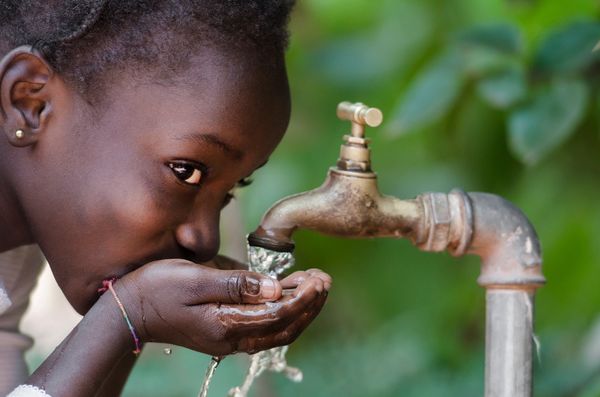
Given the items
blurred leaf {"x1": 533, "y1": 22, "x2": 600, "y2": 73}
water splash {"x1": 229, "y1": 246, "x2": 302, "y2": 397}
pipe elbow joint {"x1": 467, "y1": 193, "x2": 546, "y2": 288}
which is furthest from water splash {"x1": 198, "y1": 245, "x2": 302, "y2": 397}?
blurred leaf {"x1": 533, "y1": 22, "x2": 600, "y2": 73}

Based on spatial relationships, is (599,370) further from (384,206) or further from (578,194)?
(384,206)

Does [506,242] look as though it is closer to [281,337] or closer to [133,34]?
[281,337]

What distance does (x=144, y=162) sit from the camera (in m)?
1.26

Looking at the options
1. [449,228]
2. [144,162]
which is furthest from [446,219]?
[144,162]

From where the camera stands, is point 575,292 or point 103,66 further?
point 575,292

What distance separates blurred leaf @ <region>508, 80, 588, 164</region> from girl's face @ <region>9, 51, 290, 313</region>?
0.50 m

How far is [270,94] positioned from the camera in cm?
130

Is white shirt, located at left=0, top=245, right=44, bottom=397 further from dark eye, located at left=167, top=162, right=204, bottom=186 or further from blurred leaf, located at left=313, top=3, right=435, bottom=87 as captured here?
blurred leaf, located at left=313, top=3, right=435, bottom=87

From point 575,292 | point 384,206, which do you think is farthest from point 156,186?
point 575,292

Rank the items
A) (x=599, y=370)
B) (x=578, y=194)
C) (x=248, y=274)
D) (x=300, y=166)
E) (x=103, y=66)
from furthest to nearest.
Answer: (x=300, y=166) < (x=578, y=194) < (x=599, y=370) < (x=103, y=66) < (x=248, y=274)

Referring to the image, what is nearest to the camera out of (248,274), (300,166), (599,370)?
(248,274)

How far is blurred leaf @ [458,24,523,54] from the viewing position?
1.71m

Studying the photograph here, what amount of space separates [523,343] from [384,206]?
22 centimetres

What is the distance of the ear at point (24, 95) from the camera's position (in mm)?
1277
